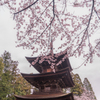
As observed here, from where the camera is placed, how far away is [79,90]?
63.9ft

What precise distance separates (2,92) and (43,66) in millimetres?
8533

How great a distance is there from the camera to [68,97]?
614cm

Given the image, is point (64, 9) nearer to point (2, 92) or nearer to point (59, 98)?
point (59, 98)

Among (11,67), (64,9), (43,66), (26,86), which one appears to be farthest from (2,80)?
(64,9)

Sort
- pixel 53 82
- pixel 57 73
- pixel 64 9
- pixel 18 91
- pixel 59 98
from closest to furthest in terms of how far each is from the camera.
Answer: pixel 64 9 → pixel 59 98 → pixel 57 73 → pixel 53 82 → pixel 18 91

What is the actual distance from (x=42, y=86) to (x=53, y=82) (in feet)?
3.64

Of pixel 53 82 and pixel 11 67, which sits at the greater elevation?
pixel 11 67

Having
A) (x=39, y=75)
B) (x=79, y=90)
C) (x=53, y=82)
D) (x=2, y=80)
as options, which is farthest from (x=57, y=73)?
(x=79, y=90)

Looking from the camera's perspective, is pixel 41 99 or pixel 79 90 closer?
pixel 41 99

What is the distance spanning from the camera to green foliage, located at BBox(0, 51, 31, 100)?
12.8 metres

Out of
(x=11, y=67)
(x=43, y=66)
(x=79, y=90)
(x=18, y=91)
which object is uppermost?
(x=11, y=67)

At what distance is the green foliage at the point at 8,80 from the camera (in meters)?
12.8

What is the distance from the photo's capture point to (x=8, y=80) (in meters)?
14.2

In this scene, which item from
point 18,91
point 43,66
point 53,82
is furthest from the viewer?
point 18,91
